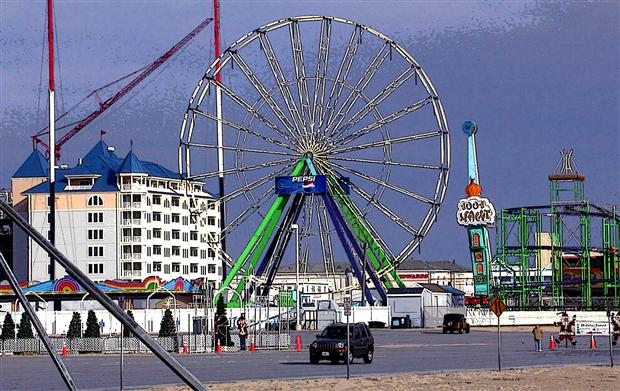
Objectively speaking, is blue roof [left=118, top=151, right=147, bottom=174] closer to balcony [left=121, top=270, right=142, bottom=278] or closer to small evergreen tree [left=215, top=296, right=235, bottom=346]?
balcony [left=121, top=270, right=142, bottom=278]

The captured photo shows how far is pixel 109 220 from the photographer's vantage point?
16488 cm

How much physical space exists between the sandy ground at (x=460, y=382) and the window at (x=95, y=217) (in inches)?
4982

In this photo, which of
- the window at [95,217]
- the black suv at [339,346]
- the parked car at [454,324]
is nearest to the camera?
the black suv at [339,346]

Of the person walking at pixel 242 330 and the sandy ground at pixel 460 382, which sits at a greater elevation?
the person walking at pixel 242 330

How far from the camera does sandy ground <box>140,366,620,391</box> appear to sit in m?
36.0

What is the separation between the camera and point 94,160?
169 meters

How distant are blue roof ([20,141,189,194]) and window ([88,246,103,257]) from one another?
7210 millimetres

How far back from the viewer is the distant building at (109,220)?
163250mm

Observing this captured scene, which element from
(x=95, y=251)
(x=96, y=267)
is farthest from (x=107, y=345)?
(x=95, y=251)

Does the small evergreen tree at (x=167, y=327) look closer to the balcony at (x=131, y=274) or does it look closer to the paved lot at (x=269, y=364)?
the paved lot at (x=269, y=364)

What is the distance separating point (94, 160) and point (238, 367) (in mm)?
125584

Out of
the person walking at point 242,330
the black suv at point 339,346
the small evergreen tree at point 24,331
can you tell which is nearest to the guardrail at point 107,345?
the person walking at point 242,330

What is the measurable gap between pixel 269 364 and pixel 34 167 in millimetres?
133097

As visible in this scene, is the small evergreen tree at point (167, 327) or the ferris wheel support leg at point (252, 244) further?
the ferris wheel support leg at point (252, 244)
